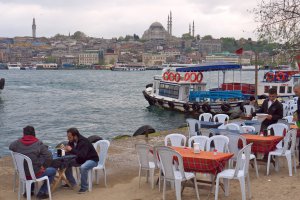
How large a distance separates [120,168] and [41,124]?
24255 millimetres

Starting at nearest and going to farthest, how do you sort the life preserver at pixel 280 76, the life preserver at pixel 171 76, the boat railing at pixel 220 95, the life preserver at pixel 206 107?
the life preserver at pixel 206 107 → the boat railing at pixel 220 95 → the life preserver at pixel 280 76 → the life preserver at pixel 171 76

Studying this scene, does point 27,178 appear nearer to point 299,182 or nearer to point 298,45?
point 299,182

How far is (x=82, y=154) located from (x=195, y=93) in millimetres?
24367

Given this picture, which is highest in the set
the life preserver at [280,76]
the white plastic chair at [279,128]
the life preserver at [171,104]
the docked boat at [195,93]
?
the life preserver at [280,76]

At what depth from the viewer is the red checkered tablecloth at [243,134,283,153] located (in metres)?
9.00

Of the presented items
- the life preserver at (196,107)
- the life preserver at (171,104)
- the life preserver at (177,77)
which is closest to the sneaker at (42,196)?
the life preserver at (196,107)

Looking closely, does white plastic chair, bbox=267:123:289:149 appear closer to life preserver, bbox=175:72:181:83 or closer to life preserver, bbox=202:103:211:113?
life preserver, bbox=202:103:211:113

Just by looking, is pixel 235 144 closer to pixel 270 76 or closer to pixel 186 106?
pixel 186 106

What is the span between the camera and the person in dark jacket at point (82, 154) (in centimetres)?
798

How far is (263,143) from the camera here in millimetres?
9039

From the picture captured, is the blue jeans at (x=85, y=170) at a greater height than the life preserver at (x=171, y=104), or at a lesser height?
greater

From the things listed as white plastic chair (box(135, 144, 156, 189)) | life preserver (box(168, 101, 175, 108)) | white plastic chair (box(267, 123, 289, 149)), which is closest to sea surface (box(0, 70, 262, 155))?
life preserver (box(168, 101, 175, 108))

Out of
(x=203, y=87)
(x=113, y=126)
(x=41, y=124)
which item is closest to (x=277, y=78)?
(x=203, y=87)

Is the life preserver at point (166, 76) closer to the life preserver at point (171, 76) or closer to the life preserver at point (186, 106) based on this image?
the life preserver at point (171, 76)
